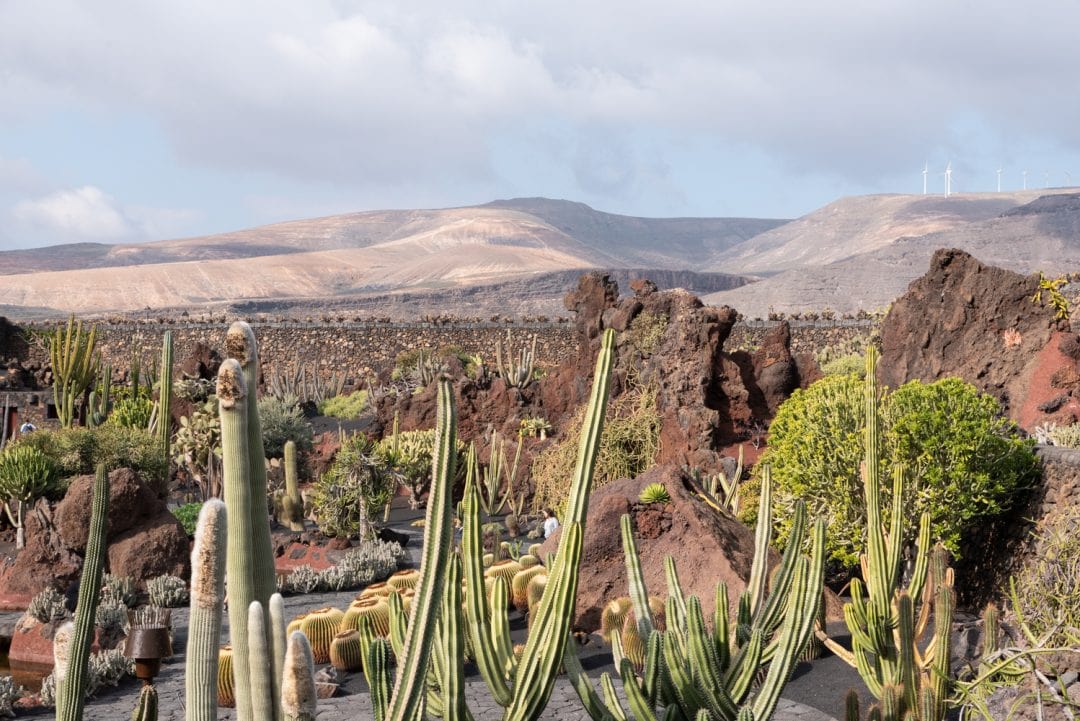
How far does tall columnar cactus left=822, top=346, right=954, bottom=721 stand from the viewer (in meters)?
5.50

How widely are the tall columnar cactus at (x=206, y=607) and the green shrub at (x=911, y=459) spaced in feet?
20.6

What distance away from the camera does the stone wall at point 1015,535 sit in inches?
334

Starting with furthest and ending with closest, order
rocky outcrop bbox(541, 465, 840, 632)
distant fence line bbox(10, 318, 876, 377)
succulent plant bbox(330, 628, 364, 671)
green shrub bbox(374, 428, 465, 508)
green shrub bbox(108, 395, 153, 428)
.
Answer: distant fence line bbox(10, 318, 876, 377)
green shrub bbox(108, 395, 153, 428)
green shrub bbox(374, 428, 465, 508)
rocky outcrop bbox(541, 465, 840, 632)
succulent plant bbox(330, 628, 364, 671)

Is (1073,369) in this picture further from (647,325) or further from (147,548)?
(147,548)

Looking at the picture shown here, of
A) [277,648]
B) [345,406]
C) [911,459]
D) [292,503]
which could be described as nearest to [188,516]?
[292,503]

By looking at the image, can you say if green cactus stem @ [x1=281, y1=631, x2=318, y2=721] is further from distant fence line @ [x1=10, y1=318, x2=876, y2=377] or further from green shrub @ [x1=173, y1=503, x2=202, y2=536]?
distant fence line @ [x1=10, y1=318, x2=876, y2=377]

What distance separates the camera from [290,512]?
1402cm

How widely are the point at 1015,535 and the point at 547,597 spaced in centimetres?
618

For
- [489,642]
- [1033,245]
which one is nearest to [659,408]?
[489,642]

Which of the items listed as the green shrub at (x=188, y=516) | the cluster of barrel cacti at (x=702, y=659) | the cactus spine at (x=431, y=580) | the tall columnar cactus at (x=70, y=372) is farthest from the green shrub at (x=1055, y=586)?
the tall columnar cactus at (x=70, y=372)

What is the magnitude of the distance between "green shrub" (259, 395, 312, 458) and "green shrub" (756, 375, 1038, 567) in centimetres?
1088

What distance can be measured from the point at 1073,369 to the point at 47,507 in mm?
11015

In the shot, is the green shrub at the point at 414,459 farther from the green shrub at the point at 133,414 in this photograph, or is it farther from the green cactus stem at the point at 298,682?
the green cactus stem at the point at 298,682

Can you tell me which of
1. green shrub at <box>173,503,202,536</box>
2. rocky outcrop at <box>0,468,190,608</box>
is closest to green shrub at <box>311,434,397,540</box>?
green shrub at <box>173,503,202,536</box>
